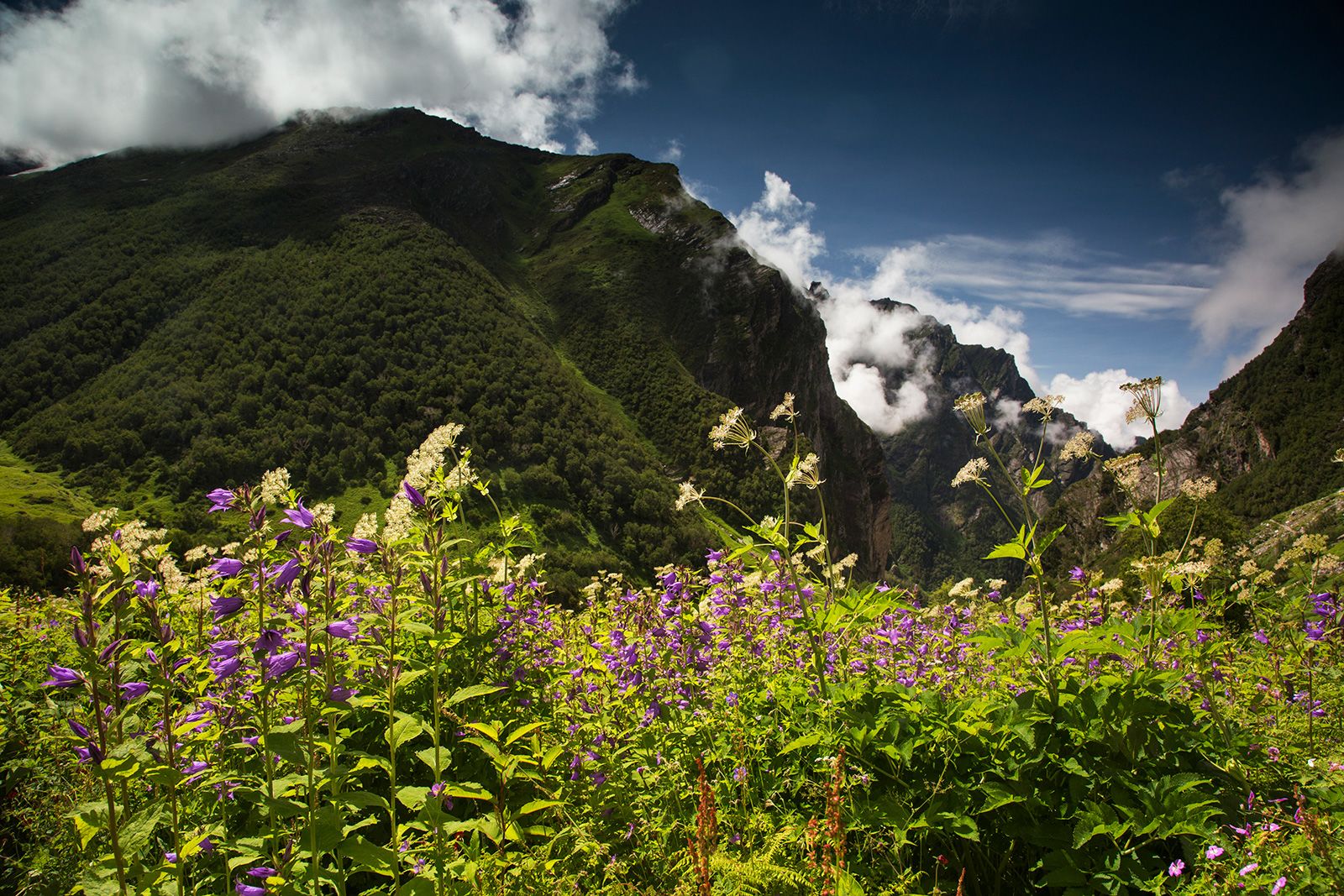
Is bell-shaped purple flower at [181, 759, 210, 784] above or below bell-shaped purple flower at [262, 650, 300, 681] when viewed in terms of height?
below

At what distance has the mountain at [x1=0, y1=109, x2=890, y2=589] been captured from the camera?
10288cm

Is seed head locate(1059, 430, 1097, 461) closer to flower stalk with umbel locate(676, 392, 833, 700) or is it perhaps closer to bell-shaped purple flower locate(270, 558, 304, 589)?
flower stalk with umbel locate(676, 392, 833, 700)

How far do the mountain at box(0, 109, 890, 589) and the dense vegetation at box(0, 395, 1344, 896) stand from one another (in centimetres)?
5870

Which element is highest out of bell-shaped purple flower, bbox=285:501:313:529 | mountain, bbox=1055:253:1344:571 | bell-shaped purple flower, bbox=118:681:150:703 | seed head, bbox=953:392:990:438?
mountain, bbox=1055:253:1344:571

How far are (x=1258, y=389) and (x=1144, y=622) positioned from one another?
647 ft

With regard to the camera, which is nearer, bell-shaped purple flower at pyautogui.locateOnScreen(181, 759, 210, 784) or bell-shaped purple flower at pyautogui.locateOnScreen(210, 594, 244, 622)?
bell-shaped purple flower at pyautogui.locateOnScreen(210, 594, 244, 622)

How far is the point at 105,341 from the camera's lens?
129 metres

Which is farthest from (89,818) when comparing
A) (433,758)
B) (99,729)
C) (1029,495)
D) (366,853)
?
(1029,495)

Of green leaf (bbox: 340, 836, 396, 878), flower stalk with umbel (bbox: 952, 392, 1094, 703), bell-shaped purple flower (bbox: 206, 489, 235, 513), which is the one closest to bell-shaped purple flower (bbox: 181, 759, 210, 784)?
green leaf (bbox: 340, 836, 396, 878)

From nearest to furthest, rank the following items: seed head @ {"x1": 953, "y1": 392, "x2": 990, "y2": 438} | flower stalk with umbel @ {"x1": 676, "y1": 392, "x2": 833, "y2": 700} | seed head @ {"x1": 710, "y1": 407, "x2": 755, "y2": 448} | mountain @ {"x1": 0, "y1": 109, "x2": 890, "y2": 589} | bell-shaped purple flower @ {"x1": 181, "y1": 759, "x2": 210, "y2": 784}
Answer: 1. bell-shaped purple flower @ {"x1": 181, "y1": 759, "x2": 210, "y2": 784}
2. flower stalk with umbel @ {"x1": 676, "y1": 392, "x2": 833, "y2": 700}
3. seed head @ {"x1": 953, "y1": 392, "x2": 990, "y2": 438}
4. seed head @ {"x1": 710, "y1": 407, "x2": 755, "y2": 448}
5. mountain @ {"x1": 0, "y1": 109, "x2": 890, "y2": 589}

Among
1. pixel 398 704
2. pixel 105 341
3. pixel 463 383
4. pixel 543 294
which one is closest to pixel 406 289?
pixel 463 383

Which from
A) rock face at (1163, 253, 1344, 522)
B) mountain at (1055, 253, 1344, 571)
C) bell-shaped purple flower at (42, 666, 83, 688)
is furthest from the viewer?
rock face at (1163, 253, 1344, 522)

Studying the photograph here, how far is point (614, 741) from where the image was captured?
14.3 ft

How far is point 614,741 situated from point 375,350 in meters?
134
